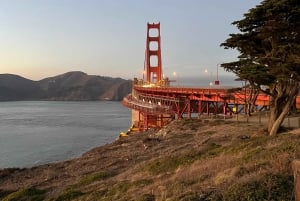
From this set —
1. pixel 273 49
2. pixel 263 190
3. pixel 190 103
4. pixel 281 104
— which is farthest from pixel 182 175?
pixel 190 103

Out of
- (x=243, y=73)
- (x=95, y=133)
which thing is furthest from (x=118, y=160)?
(x=95, y=133)

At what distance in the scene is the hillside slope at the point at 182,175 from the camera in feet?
28.1

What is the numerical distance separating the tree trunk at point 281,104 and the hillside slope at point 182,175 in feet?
3.61

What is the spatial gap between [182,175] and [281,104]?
383 inches

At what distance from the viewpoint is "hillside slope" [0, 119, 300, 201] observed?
8578mm

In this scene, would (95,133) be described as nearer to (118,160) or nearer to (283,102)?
(118,160)

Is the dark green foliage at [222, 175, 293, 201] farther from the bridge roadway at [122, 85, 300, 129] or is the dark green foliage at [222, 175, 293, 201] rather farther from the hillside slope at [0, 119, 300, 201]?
the bridge roadway at [122, 85, 300, 129]

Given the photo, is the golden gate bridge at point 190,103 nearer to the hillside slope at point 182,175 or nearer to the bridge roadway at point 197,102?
the bridge roadway at point 197,102

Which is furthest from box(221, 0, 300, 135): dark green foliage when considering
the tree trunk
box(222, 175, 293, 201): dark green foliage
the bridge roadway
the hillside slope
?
the bridge roadway

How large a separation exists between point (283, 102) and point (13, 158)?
35272mm

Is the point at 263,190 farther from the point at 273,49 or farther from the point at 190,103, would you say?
the point at 190,103

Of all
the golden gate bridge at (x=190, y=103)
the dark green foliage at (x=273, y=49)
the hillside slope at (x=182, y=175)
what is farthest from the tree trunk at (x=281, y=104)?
the golden gate bridge at (x=190, y=103)

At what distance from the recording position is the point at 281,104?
19906 millimetres

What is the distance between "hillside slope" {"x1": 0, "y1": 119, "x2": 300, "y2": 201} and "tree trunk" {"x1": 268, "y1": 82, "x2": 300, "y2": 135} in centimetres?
110
